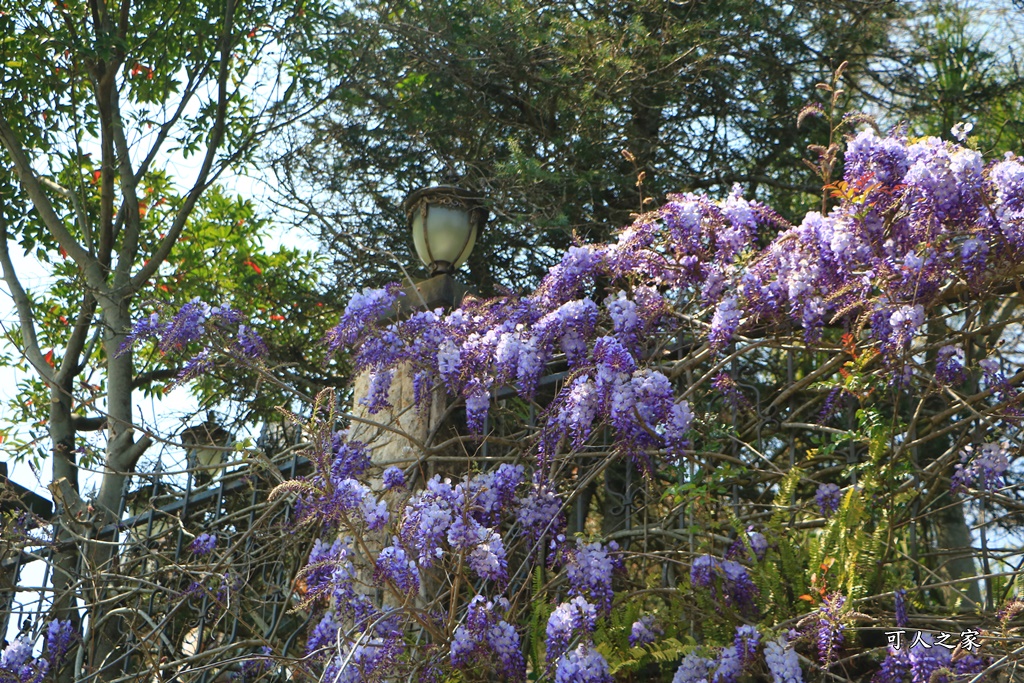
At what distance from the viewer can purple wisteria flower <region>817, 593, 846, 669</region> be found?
290 cm

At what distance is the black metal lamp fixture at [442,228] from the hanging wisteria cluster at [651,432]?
0.47m

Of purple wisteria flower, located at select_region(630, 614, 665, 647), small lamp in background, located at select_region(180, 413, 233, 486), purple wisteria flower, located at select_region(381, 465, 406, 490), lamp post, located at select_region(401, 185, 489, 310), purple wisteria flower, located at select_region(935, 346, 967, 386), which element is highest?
lamp post, located at select_region(401, 185, 489, 310)

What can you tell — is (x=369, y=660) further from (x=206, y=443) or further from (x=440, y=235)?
(x=206, y=443)

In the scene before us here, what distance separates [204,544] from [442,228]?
158cm

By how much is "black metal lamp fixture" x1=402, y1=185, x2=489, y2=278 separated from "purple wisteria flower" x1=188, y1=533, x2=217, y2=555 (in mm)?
1377

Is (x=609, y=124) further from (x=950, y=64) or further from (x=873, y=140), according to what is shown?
(x=873, y=140)

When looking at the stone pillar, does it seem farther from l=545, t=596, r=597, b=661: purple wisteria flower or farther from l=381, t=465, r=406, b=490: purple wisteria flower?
l=545, t=596, r=597, b=661: purple wisteria flower

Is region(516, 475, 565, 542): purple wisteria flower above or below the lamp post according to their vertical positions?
below

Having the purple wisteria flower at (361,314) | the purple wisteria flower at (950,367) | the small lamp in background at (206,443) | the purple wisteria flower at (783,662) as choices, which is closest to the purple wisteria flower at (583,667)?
the purple wisteria flower at (783,662)

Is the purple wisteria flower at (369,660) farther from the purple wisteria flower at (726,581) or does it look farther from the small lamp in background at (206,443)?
the small lamp in background at (206,443)

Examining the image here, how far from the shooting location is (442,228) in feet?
13.9

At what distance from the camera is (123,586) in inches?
179

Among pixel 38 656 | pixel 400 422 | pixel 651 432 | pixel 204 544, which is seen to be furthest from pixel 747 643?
pixel 38 656

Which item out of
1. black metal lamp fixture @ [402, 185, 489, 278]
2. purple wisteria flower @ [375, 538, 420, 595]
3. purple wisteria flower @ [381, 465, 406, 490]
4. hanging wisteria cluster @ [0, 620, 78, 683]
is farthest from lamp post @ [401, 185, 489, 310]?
hanging wisteria cluster @ [0, 620, 78, 683]
